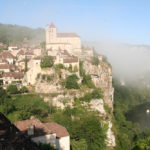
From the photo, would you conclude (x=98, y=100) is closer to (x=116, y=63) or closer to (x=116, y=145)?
(x=116, y=145)

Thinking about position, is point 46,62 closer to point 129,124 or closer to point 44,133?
point 129,124

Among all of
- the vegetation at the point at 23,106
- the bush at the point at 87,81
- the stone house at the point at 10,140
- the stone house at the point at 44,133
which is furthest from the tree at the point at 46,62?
the stone house at the point at 10,140

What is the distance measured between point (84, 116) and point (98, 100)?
261 inches

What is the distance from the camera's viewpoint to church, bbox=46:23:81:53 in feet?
210

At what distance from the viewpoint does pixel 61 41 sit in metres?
67.3

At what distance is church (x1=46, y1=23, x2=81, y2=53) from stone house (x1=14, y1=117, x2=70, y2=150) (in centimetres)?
3909

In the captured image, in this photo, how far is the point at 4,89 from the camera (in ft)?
149

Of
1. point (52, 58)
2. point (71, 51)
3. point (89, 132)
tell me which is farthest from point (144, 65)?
point (89, 132)

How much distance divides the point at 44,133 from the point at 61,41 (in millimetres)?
46523

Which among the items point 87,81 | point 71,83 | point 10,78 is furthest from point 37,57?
point 87,81

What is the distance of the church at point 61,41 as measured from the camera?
210ft

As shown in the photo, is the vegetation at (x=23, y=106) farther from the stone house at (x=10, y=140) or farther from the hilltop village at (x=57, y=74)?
the stone house at (x=10, y=140)

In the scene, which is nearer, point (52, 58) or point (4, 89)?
point (4, 89)

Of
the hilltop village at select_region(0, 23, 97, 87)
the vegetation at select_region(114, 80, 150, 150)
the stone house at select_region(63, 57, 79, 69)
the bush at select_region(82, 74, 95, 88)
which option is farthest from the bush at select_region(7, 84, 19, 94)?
the vegetation at select_region(114, 80, 150, 150)
